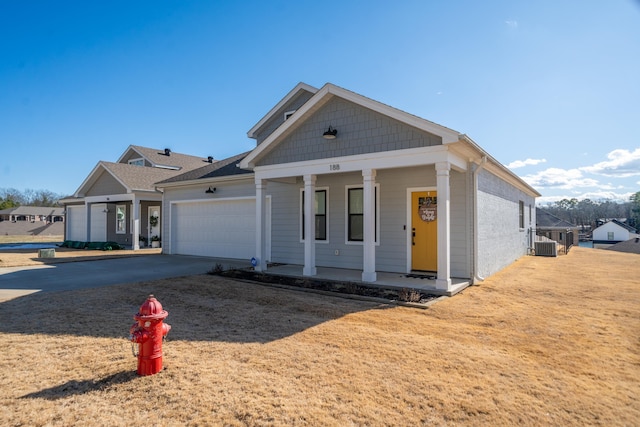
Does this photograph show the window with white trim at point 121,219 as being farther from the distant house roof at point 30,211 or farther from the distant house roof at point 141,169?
the distant house roof at point 30,211

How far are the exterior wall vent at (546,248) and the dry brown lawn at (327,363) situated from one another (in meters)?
9.91

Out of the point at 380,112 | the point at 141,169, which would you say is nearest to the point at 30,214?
the point at 141,169

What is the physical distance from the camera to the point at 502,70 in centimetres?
943

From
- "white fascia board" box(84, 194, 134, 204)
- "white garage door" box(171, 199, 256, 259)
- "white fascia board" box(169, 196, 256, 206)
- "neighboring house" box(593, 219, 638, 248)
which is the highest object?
"white fascia board" box(84, 194, 134, 204)

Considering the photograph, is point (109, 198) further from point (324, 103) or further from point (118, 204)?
point (324, 103)

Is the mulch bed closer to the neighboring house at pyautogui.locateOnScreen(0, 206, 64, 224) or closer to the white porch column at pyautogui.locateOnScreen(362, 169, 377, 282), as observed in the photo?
the white porch column at pyautogui.locateOnScreen(362, 169, 377, 282)

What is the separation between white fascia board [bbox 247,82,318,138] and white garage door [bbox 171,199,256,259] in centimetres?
347

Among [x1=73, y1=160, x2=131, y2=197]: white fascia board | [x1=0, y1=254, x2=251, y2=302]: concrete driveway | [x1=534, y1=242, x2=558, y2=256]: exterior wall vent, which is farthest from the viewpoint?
[x1=73, y1=160, x2=131, y2=197]: white fascia board

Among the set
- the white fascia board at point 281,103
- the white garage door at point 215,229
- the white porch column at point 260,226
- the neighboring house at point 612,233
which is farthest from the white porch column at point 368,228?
the neighboring house at point 612,233

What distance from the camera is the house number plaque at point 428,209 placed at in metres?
9.05

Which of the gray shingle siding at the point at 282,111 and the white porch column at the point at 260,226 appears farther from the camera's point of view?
the gray shingle siding at the point at 282,111

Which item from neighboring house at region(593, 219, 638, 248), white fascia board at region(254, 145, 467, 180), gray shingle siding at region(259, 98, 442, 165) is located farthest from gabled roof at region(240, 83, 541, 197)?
neighboring house at region(593, 219, 638, 248)

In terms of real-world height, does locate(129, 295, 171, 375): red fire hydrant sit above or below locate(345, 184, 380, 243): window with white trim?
below

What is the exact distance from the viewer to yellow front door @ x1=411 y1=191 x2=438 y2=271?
357 inches
